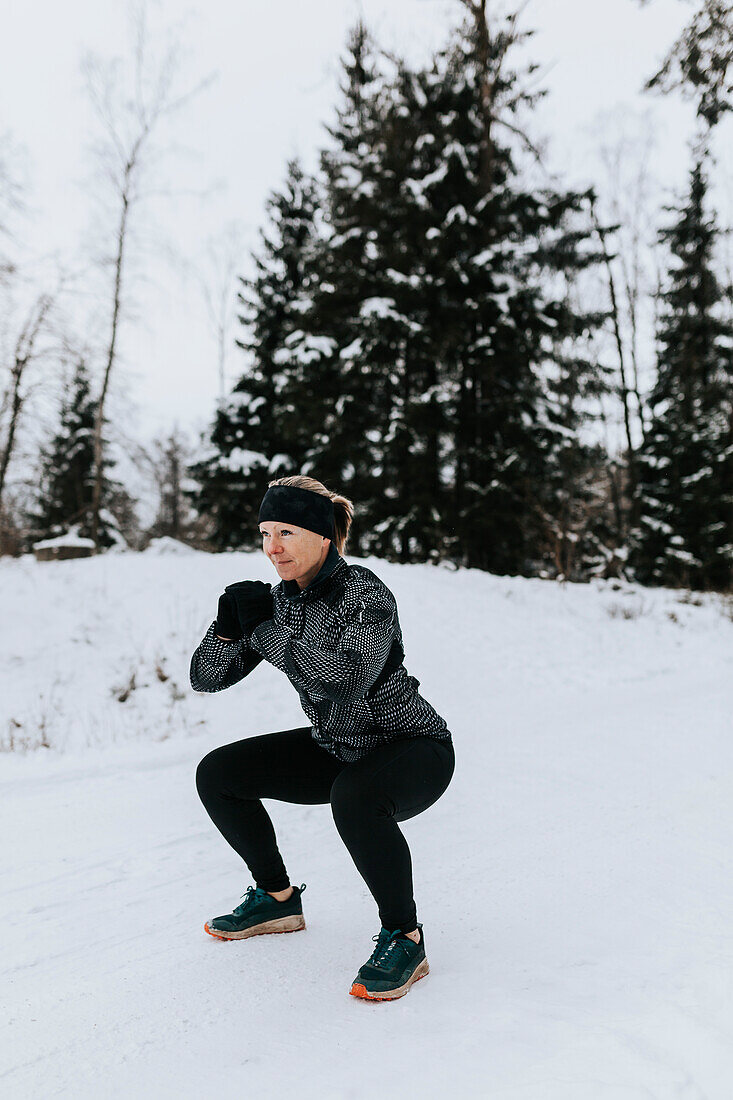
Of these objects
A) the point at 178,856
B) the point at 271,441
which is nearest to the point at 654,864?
the point at 178,856

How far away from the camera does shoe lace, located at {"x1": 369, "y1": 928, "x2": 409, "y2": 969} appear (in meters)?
2.03

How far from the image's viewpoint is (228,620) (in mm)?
2326

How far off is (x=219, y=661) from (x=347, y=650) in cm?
52

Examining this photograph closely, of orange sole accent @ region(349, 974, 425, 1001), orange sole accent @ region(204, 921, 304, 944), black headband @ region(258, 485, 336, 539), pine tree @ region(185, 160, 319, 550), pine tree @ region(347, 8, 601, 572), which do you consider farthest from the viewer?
pine tree @ region(185, 160, 319, 550)

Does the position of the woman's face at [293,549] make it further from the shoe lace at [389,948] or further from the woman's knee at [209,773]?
the shoe lace at [389,948]

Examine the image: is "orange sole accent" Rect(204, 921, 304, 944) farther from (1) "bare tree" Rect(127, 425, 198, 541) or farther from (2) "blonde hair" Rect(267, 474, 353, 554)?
(1) "bare tree" Rect(127, 425, 198, 541)

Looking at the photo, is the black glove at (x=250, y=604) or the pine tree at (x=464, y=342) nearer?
the black glove at (x=250, y=604)

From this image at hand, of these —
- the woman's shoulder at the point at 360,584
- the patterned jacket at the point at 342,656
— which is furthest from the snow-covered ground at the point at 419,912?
the woman's shoulder at the point at 360,584

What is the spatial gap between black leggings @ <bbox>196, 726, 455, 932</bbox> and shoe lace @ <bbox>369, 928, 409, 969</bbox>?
27 millimetres

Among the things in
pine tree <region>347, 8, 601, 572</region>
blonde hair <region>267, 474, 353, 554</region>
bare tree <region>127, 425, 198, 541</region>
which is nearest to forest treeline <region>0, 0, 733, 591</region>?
pine tree <region>347, 8, 601, 572</region>

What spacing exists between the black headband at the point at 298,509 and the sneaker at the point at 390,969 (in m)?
1.23

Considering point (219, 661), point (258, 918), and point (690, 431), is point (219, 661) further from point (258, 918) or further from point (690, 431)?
point (690, 431)

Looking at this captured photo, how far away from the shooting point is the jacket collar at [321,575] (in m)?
2.26

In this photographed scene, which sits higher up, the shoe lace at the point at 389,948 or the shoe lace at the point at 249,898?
the shoe lace at the point at 389,948
